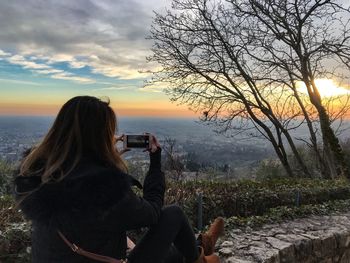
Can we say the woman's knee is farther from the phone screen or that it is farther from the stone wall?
the stone wall

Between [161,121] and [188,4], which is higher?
[188,4]

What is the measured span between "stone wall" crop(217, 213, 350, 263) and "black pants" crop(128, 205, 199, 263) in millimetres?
1057

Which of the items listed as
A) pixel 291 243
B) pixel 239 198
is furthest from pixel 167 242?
pixel 239 198

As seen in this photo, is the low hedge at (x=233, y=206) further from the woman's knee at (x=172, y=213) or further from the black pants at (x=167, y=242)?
the woman's knee at (x=172, y=213)

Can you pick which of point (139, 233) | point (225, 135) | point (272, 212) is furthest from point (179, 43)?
point (139, 233)

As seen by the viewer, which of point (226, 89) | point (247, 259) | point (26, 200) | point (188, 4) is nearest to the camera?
point (26, 200)

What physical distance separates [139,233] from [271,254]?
125cm

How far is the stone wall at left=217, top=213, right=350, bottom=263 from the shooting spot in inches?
156

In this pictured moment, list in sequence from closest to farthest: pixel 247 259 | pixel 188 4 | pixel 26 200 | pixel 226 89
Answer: pixel 26 200 → pixel 247 259 → pixel 188 4 → pixel 226 89

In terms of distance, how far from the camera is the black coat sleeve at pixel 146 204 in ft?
6.97

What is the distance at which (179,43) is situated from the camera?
1175cm

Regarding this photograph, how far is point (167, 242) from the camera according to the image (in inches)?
102

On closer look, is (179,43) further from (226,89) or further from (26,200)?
(26,200)

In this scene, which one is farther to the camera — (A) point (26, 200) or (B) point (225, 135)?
(B) point (225, 135)
